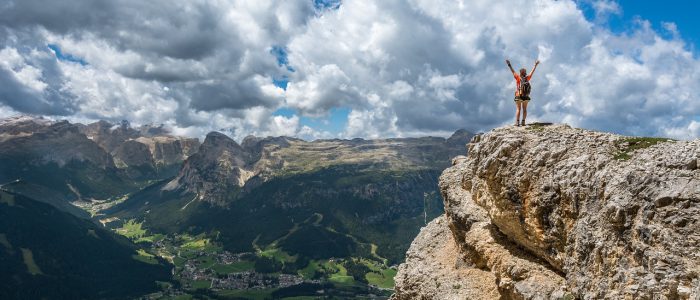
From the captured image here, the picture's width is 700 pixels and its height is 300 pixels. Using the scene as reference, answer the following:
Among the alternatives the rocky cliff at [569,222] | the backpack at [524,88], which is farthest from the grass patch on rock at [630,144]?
the backpack at [524,88]

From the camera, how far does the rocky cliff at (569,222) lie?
62.8 feet

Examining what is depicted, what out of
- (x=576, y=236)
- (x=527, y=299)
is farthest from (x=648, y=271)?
(x=527, y=299)

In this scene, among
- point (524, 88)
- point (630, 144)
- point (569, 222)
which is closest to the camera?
point (630, 144)

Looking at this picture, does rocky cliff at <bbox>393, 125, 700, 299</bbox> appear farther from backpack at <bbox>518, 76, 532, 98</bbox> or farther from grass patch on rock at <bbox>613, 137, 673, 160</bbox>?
backpack at <bbox>518, 76, 532, 98</bbox>

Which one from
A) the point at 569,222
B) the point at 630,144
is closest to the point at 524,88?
the point at 630,144

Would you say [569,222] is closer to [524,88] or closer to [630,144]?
[630,144]

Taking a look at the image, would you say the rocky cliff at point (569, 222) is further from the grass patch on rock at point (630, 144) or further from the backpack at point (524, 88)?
the backpack at point (524, 88)

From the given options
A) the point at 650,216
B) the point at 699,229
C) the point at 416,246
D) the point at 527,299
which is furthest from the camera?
the point at 416,246

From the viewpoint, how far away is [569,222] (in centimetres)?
2639

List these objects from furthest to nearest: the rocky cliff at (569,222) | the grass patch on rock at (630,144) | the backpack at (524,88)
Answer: the backpack at (524,88) → the grass patch on rock at (630,144) → the rocky cliff at (569,222)

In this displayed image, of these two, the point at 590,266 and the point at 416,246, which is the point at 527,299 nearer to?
the point at 590,266

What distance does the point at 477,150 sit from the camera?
39875 mm

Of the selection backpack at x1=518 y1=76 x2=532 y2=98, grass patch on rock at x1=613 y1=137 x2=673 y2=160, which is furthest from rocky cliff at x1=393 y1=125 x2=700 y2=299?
backpack at x1=518 y1=76 x2=532 y2=98

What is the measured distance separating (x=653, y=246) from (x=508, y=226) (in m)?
13.9
